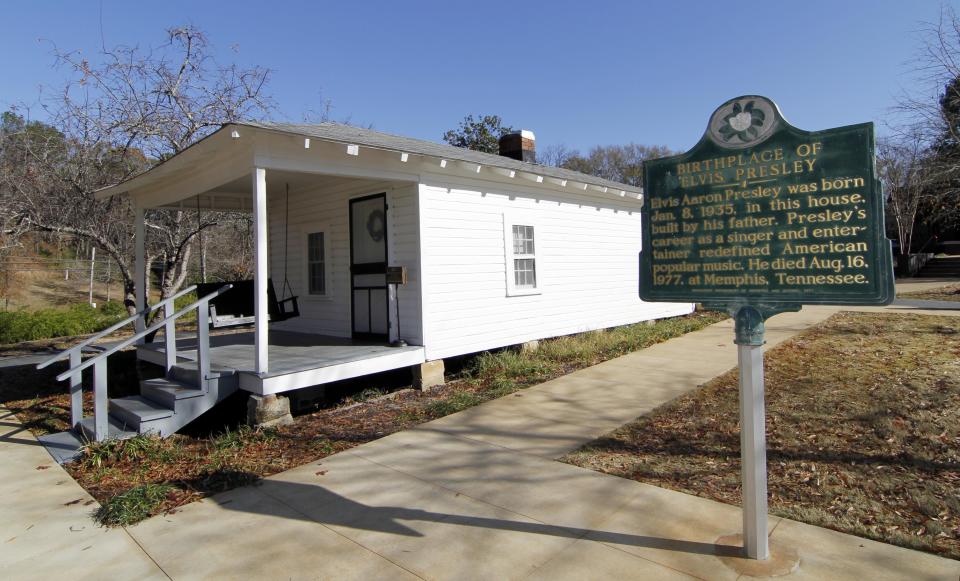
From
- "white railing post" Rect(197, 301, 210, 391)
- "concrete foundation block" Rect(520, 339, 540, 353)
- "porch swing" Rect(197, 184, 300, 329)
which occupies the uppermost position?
"porch swing" Rect(197, 184, 300, 329)

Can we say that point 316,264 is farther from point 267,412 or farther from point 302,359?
point 267,412

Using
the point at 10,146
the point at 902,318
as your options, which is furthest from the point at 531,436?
the point at 10,146

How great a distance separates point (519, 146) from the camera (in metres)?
14.0

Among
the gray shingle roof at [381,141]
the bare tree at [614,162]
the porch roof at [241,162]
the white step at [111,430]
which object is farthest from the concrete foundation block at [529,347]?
the bare tree at [614,162]

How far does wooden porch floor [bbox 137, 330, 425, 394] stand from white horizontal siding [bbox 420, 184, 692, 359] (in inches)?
27.8

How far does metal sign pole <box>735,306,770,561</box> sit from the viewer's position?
313cm

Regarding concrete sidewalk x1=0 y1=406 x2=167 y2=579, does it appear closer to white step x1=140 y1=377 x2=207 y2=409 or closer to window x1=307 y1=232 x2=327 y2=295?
white step x1=140 y1=377 x2=207 y2=409

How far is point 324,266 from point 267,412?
3812mm

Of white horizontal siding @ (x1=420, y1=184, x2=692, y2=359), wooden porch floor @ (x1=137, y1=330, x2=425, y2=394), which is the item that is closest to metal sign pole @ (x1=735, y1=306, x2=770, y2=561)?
wooden porch floor @ (x1=137, y1=330, x2=425, y2=394)

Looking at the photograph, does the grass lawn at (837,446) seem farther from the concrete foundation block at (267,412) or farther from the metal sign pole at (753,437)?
the concrete foundation block at (267,412)

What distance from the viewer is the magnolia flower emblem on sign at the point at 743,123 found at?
315 centimetres

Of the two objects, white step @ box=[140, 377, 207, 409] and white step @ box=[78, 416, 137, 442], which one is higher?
white step @ box=[140, 377, 207, 409]

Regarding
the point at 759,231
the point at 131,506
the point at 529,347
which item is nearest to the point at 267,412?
the point at 131,506

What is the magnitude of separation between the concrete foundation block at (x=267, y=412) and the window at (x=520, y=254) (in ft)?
13.6
